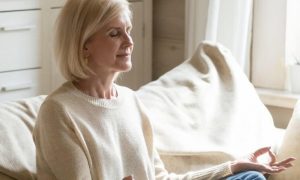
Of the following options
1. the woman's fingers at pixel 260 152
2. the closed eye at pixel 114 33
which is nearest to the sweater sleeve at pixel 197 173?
the woman's fingers at pixel 260 152

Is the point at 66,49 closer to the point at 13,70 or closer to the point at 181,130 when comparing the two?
the point at 181,130

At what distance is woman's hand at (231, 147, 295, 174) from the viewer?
1791mm

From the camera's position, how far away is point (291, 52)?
110 inches

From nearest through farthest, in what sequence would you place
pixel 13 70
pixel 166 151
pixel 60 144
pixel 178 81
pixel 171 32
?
pixel 60 144 → pixel 166 151 → pixel 178 81 → pixel 13 70 → pixel 171 32

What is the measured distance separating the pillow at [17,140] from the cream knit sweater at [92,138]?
0.09m

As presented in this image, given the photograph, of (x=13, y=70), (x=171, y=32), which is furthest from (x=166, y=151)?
(x=171, y=32)

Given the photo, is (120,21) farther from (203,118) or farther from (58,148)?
(203,118)

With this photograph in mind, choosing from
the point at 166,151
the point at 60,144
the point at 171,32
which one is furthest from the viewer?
the point at 171,32

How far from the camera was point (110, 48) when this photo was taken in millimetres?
1501

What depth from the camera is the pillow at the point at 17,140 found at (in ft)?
4.94

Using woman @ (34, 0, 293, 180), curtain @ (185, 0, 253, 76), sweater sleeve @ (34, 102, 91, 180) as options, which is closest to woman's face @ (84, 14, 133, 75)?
woman @ (34, 0, 293, 180)

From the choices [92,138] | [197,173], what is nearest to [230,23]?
[197,173]

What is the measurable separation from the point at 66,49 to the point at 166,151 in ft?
1.81

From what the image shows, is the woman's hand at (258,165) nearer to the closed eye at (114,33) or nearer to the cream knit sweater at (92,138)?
the cream knit sweater at (92,138)
